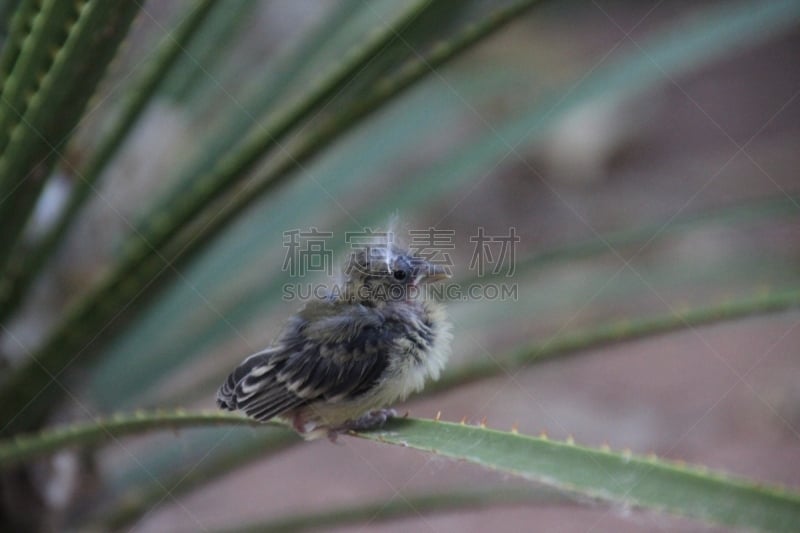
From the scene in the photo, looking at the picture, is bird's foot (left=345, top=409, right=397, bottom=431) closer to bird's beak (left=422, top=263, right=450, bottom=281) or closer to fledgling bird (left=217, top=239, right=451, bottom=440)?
fledgling bird (left=217, top=239, right=451, bottom=440)

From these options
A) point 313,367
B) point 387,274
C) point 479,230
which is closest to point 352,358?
point 313,367

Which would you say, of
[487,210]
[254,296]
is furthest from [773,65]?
[254,296]

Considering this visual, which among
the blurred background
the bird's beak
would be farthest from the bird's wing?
the blurred background

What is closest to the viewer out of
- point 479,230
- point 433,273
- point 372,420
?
point 372,420

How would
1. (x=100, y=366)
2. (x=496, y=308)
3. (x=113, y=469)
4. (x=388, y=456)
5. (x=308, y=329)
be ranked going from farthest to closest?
(x=388, y=456), (x=496, y=308), (x=113, y=469), (x=100, y=366), (x=308, y=329)

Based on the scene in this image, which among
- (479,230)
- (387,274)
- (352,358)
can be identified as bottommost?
(352,358)

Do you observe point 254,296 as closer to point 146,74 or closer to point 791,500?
point 146,74

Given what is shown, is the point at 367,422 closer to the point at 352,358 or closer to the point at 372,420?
the point at 372,420
